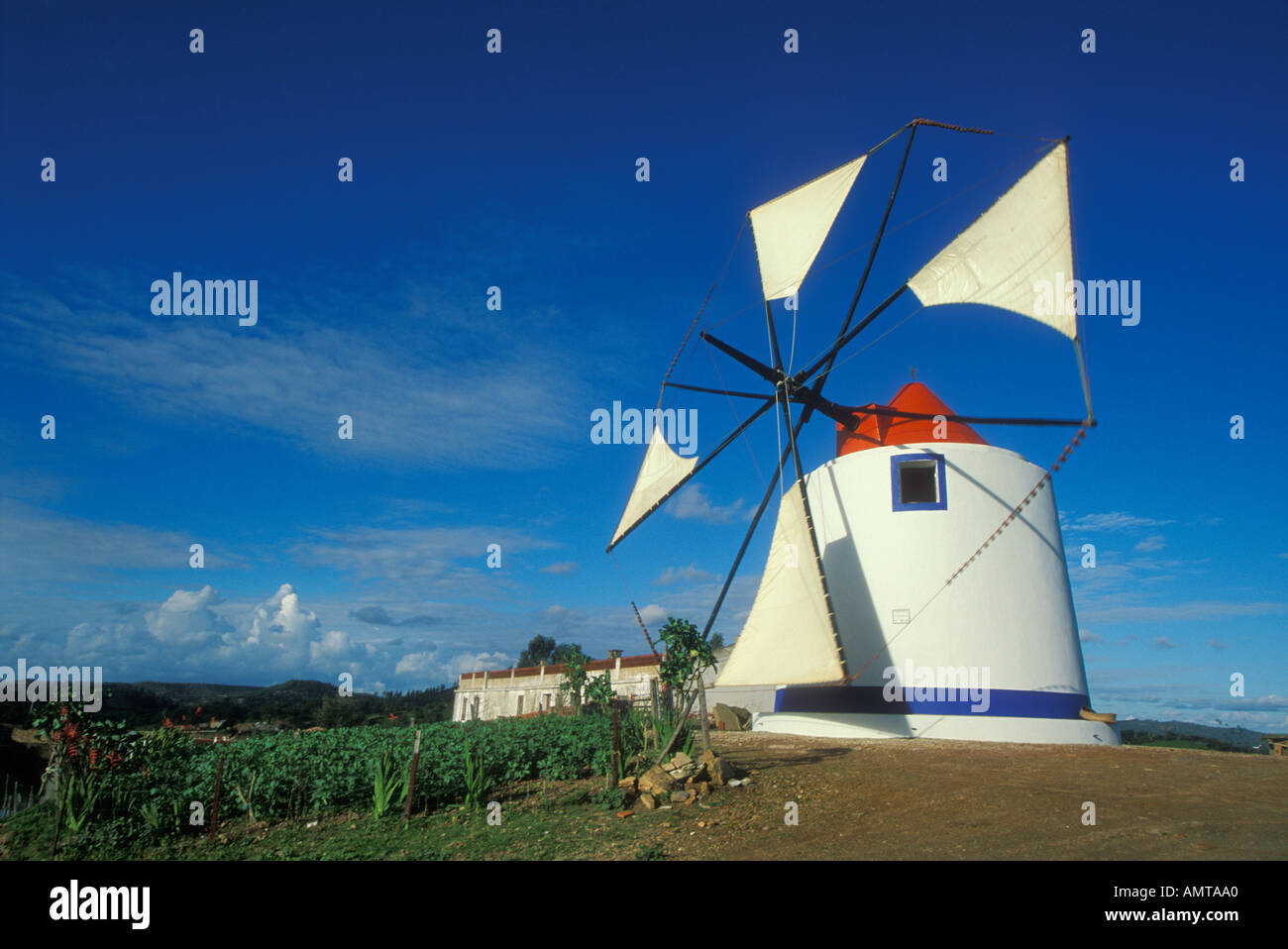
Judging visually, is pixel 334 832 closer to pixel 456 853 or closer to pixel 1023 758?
pixel 456 853

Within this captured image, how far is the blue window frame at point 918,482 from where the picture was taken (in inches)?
671

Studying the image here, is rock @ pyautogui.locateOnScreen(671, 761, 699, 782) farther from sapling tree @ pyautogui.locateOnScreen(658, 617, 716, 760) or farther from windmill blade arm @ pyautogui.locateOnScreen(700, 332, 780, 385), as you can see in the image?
windmill blade arm @ pyautogui.locateOnScreen(700, 332, 780, 385)

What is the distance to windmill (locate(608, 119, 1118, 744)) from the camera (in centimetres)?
1455

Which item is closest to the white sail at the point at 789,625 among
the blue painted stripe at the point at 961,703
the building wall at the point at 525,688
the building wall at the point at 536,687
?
the blue painted stripe at the point at 961,703

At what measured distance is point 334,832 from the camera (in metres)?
10.3

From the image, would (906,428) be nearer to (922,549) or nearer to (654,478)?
(922,549)

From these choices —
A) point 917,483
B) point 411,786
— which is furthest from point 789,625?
point 411,786

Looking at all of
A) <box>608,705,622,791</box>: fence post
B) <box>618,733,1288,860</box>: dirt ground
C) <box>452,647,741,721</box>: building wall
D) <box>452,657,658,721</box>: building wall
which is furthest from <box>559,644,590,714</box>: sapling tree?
<box>608,705,622,791</box>: fence post

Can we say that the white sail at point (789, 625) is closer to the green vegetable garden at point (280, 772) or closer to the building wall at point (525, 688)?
the green vegetable garden at point (280, 772)

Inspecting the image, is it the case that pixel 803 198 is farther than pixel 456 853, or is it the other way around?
pixel 803 198

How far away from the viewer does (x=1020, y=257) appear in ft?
50.3

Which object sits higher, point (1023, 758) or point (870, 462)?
point (870, 462)
